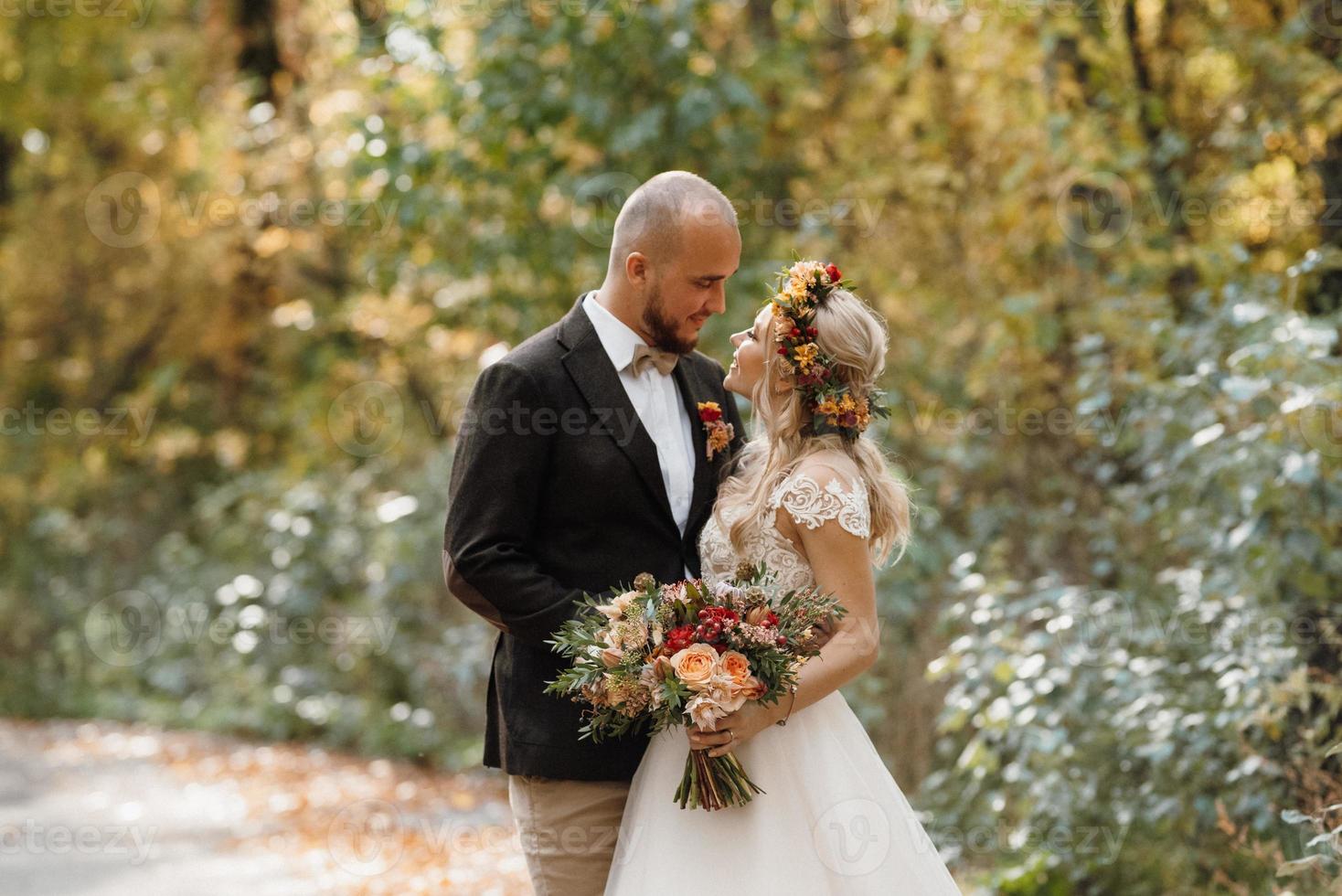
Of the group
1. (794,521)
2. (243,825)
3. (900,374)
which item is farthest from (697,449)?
(243,825)

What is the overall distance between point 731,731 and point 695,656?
226 mm

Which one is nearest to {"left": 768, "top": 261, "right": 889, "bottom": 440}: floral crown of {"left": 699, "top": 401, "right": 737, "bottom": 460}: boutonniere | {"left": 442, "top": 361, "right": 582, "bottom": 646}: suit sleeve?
{"left": 699, "top": 401, "right": 737, "bottom": 460}: boutonniere

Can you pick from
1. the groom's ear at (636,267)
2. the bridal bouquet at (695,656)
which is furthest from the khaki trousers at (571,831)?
the groom's ear at (636,267)

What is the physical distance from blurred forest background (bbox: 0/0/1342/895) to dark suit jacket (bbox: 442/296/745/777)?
1194 mm

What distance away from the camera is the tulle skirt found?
10.1 ft

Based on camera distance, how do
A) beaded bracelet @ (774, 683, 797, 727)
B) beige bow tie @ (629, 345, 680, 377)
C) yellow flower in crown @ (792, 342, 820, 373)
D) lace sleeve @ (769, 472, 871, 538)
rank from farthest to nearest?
beige bow tie @ (629, 345, 680, 377), yellow flower in crown @ (792, 342, 820, 373), lace sleeve @ (769, 472, 871, 538), beaded bracelet @ (774, 683, 797, 727)

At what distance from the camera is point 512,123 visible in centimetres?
686

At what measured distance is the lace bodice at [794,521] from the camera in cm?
317

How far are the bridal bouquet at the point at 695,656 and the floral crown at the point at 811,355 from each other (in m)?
0.44

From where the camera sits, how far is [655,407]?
3525mm

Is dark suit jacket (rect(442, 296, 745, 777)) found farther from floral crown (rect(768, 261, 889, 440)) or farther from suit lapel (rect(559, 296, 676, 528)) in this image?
floral crown (rect(768, 261, 889, 440))

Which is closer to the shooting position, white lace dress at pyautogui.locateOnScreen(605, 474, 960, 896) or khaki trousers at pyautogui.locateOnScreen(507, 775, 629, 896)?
white lace dress at pyautogui.locateOnScreen(605, 474, 960, 896)

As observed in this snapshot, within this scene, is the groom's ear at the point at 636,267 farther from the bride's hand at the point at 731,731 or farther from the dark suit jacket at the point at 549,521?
the bride's hand at the point at 731,731

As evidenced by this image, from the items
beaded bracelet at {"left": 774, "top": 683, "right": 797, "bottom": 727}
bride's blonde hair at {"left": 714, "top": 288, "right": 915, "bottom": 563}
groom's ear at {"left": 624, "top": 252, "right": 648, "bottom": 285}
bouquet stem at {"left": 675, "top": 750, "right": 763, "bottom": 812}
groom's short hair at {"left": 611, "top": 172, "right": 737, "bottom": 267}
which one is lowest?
bouquet stem at {"left": 675, "top": 750, "right": 763, "bottom": 812}
